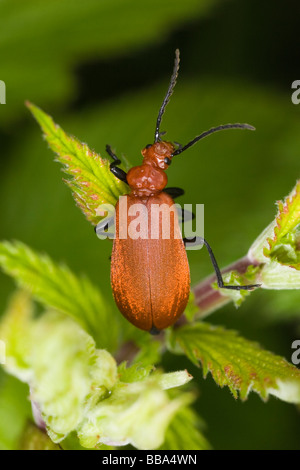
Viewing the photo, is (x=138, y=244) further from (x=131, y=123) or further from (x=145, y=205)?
(x=131, y=123)

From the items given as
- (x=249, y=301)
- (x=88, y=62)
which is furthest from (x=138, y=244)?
(x=88, y=62)

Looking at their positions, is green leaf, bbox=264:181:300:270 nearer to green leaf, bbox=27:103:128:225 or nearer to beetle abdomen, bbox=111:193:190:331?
beetle abdomen, bbox=111:193:190:331

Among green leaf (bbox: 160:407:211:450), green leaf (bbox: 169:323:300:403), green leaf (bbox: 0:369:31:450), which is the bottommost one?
green leaf (bbox: 0:369:31:450)

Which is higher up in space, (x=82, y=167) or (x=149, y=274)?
(x=82, y=167)

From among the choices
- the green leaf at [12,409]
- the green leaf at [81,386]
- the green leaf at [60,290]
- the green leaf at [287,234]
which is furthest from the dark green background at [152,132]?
the green leaf at [81,386]

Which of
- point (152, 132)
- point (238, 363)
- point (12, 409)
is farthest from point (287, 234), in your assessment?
point (152, 132)

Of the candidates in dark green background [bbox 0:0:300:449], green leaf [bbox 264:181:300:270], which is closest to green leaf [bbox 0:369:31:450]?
dark green background [bbox 0:0:300:449]

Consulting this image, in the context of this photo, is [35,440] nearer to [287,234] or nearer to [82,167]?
[82,167]
